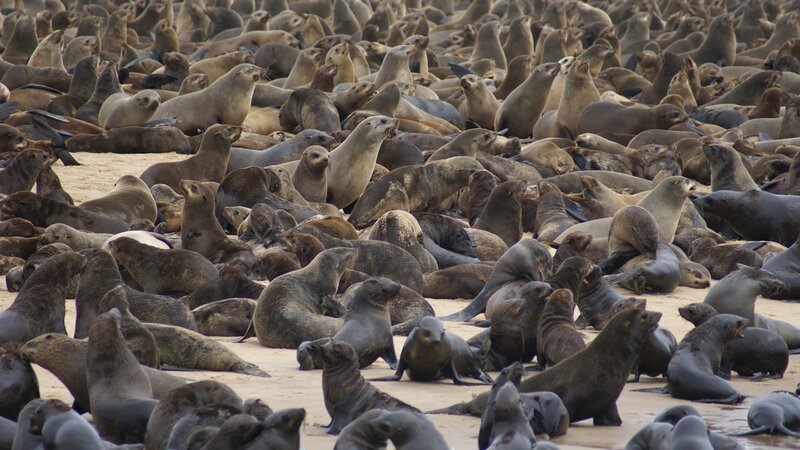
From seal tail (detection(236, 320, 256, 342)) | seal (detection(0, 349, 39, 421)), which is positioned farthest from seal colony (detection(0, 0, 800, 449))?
seal tail (detection(236, 320, 256, 342))

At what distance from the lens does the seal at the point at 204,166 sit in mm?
12656

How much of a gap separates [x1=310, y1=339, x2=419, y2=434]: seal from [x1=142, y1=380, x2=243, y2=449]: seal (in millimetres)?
589

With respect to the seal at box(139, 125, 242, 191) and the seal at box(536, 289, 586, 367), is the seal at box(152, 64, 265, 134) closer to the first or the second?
the seal at box(139, 125, 242, 191)

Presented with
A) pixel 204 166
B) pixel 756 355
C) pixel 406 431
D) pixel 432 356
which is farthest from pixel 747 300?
pixel 204 166

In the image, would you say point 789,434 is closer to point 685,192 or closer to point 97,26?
point 685,192

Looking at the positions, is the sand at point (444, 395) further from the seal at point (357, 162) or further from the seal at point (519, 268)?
the seal at point (357, 162)

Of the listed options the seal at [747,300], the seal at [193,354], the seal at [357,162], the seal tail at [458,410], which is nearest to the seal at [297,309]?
the seal at [193,354]

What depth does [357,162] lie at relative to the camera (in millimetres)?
12922

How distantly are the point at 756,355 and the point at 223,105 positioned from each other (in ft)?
32.7

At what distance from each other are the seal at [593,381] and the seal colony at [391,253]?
0.04 ft

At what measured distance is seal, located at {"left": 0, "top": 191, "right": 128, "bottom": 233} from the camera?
10.4 m

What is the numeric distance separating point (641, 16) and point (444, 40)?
4.49 m

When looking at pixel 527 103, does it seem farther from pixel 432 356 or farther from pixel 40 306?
pixel 40 306

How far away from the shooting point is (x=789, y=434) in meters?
5.53
